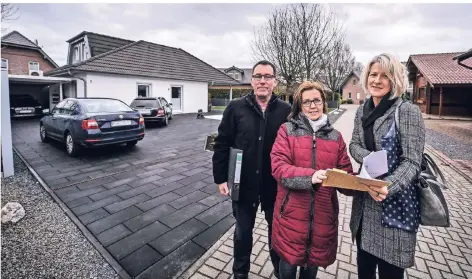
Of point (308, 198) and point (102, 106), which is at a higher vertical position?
point (102, 106)

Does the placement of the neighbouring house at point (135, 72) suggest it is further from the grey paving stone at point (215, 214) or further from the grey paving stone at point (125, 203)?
the grey paving stone at point (215, 214)

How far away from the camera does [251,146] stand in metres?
2.27

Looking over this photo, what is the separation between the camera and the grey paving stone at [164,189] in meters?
4.55

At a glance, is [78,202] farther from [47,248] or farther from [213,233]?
[213,233]

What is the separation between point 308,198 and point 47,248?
2.88 m

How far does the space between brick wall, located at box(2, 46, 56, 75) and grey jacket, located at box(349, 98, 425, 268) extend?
34371 millimetres

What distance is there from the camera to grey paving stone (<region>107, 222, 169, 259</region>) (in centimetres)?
288

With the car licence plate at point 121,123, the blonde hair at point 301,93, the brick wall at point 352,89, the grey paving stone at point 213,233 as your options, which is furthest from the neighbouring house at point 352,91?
the blonde hair at point 301,93

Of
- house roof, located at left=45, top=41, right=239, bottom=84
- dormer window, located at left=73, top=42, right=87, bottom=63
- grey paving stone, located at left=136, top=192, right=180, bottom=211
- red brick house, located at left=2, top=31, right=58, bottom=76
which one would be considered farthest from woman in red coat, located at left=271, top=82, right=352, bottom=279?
red brick house, located at left=2, top=31, right=58, bottom=76

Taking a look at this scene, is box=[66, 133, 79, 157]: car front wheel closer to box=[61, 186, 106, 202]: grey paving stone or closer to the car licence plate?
the car licence plate

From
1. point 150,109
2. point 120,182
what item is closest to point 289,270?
point 120,182

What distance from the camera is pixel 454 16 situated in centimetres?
405

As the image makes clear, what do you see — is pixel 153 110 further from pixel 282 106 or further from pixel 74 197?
pixel 282 106

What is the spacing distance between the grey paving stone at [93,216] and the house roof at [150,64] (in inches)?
539
